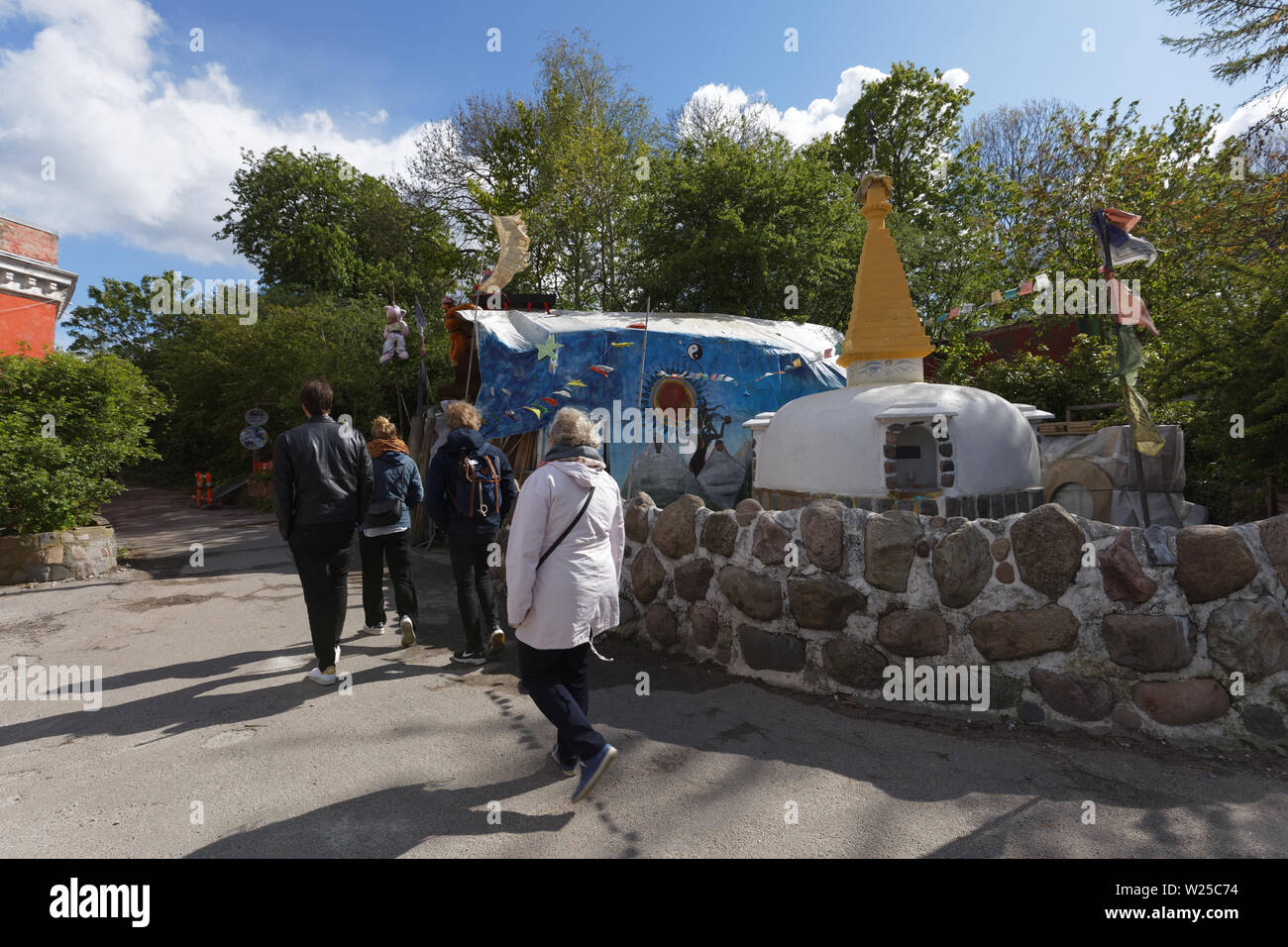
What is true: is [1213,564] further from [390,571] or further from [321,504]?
[390,571]

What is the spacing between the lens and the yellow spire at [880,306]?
27.5 feet

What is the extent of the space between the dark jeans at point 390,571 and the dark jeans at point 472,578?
2.18 ft

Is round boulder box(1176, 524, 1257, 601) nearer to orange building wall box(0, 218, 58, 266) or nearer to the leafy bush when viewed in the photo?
the leafy bush

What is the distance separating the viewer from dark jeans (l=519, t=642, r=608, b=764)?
2988mm

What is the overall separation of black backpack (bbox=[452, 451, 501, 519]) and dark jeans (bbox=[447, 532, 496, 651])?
0.18 metres

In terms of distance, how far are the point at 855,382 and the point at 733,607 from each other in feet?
16.4

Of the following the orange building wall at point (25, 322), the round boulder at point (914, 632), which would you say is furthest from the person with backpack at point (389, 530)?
the orange building wall at point (25, 322)

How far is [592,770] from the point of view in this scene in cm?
293

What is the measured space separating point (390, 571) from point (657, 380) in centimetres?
750

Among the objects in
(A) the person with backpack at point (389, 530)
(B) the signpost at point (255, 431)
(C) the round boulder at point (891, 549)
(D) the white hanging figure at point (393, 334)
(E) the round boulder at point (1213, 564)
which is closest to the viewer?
(E) the round boulder at point (1213, 564)

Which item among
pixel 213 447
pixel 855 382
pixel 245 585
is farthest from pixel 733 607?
pixel 213 447

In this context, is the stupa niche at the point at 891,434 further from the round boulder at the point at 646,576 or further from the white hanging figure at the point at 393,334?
the white hanging figure at the point at 393,334

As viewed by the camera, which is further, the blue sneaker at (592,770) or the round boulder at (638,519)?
the round boulder at (638,519)

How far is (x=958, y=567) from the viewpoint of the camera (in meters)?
3.78
